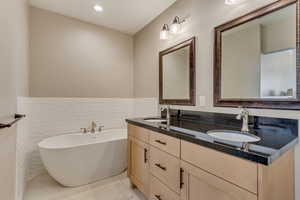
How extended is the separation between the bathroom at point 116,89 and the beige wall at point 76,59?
0.05 ft

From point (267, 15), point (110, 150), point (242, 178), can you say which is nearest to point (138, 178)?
point (110, 150)

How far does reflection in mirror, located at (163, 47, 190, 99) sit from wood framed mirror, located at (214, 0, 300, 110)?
436mm

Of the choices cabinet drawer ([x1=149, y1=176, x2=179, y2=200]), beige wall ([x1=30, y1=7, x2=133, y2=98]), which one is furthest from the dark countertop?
beige wall ([x1=30, y1=7, x2=133, y2=98])

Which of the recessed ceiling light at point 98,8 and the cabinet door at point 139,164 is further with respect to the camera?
the recessed ceiling light at point 98,8

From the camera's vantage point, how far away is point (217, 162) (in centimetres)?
89

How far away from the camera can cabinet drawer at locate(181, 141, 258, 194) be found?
0.74 m

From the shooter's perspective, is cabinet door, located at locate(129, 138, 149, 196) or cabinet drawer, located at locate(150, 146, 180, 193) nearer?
cabinet drawer, located at locate(150, 146, 180, 193)

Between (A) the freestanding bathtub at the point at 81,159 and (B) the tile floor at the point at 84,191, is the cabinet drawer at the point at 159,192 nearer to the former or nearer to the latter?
(B) the tile floor at the point at 84,191

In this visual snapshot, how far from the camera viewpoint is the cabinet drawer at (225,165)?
2.43 feet

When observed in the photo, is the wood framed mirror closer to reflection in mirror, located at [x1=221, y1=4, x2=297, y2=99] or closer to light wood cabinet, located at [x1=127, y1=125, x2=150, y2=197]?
reflection in mirror, located at [x1=221, y1=4, x2=297, y2=99]

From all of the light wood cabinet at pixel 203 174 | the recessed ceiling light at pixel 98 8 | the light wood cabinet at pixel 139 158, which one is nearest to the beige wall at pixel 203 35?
the light wood cabinet at pixel 203 174

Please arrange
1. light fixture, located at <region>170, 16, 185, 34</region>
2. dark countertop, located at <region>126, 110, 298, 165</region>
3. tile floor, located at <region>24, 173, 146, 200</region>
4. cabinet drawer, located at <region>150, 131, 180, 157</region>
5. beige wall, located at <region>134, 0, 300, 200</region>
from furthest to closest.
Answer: light fixture, located at <region>170, 16, 185, 34</region>
tile floor, located at <region>24, 173, 146, 200</region>
beige wall, located at <region>134, 0, 300, 200</region>
cabinet drawer, located at <region>150, 131, 180, 157</region>
dark countertop, located at <region>126, 110, 298, 165</region>

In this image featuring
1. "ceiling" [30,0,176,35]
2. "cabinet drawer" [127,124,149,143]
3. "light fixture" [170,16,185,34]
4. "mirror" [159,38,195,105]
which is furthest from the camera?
"ceiling" [30,0,176,35]

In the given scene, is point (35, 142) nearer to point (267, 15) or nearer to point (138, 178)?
point (138, 178)
